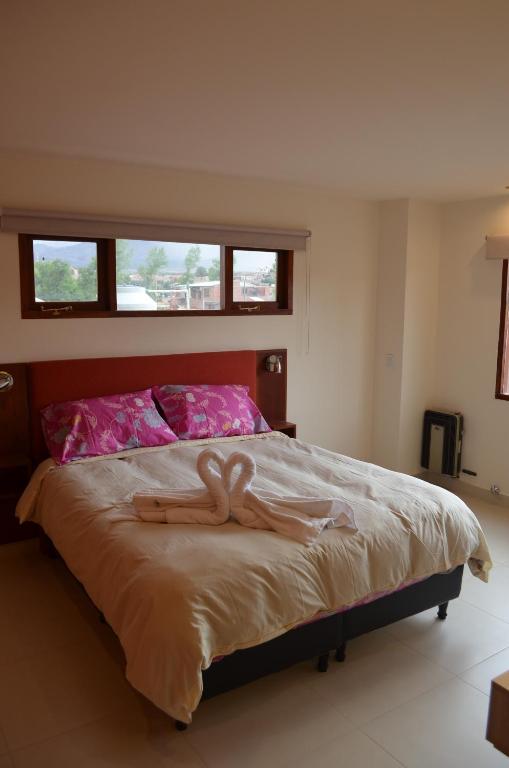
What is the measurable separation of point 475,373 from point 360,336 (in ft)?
3.03

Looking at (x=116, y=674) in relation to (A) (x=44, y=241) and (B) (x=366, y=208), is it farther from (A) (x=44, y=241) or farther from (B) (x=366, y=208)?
(B) (x=366, y=208)

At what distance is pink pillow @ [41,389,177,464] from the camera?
3406mm

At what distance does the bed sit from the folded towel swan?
0.05 meters

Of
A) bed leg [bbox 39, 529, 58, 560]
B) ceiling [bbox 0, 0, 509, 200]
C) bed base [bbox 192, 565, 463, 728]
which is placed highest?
ceiling [bbox 0, 0, 509, 200]

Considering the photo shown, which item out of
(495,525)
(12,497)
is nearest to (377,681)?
(495,525)

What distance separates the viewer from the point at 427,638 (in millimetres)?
2832

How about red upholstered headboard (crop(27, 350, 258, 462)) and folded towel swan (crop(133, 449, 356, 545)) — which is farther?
red upholstered headboard (crop(27, 350, 258, 462))

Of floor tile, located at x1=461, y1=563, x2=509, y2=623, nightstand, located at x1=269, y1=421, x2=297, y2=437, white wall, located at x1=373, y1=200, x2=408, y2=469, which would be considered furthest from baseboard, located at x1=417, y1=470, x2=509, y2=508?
nightstand, located at x1=269, y1=421, x2=297, y2=437

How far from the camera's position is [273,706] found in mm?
2350

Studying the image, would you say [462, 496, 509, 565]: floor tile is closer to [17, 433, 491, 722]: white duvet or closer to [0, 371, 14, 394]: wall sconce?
[17, 433, 491, 722]: white duvet

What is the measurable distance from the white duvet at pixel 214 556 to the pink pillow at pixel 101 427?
124 millimetres

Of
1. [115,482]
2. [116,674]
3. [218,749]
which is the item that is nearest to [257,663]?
[218,749]

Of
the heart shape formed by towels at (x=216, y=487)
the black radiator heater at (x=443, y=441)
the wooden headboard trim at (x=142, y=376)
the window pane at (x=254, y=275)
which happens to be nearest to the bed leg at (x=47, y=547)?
the wooden headboard trim at (x=142, y=376)

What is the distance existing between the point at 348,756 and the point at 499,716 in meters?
0.56
